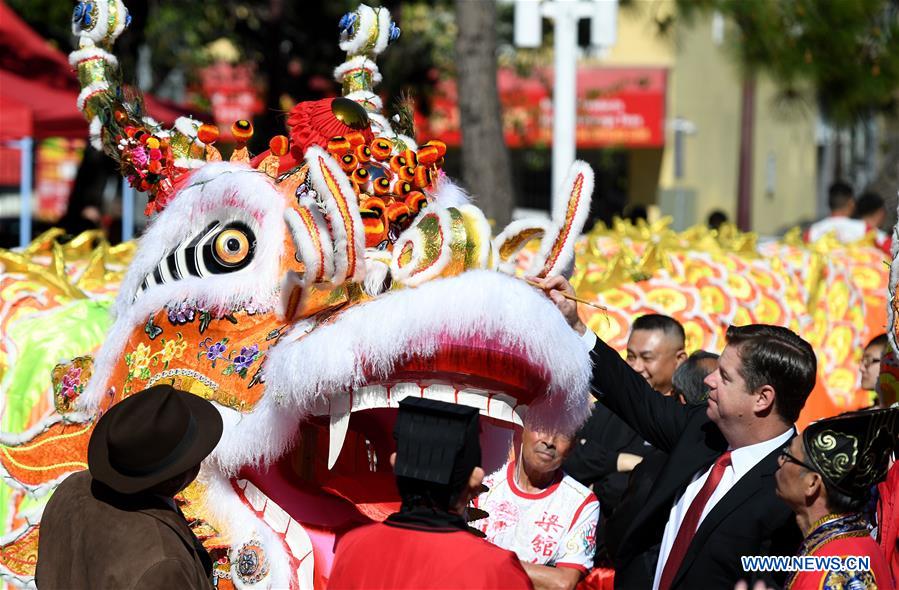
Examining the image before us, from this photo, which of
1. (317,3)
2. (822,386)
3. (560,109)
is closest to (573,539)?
(822,386)

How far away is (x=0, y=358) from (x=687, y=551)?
7.47 ft

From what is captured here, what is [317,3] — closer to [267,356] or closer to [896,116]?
[896,116]

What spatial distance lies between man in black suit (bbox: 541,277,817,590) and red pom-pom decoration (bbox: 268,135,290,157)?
825 millimetres

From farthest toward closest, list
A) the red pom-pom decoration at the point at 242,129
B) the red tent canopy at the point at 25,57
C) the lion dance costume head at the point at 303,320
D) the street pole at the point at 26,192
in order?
1. the red tent canopy at the point at 25,57
2. the street pole at the point at 26,192
3. the red pom-pom decoration at the point at 242,129
4. the lion dance costume head at the point at 303,320

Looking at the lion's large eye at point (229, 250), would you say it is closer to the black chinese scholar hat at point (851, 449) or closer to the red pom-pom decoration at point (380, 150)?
the red pom-pom decoration at point (380, 150)

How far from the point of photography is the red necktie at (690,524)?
11.3ft

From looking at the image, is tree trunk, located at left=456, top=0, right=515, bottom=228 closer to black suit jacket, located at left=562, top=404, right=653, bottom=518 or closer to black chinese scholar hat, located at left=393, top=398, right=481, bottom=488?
black suit jacket, located at left=562, top=404, right=653, bottom=518

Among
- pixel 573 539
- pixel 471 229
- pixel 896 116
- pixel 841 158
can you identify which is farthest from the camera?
pixel 841 158

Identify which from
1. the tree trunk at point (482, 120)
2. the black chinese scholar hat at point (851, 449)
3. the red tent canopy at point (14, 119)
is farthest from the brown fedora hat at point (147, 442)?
the tree trunk at point (482, 120)

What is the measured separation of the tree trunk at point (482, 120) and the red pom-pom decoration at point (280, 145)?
525cm

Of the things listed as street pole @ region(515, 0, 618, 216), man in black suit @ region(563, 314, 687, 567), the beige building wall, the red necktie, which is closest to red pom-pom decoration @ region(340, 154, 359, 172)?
the red necktie

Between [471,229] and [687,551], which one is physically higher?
[471,229]

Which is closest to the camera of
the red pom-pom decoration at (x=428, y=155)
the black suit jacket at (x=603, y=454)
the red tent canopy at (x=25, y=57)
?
the red pom-pom decoration at (x=428, y=155)

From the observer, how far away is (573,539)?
13.2 feet
